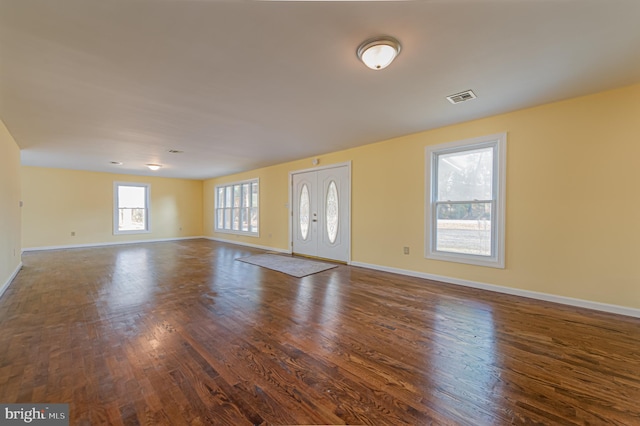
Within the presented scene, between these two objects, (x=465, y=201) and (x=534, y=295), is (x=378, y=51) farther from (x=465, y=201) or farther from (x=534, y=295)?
(x=534, y=295)

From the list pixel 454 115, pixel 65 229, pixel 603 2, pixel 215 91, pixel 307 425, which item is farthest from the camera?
pixel 65 229

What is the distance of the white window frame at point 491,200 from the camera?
3520 mm

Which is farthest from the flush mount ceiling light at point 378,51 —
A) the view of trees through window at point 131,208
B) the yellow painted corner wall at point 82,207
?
the view of trees through window at point 131,208

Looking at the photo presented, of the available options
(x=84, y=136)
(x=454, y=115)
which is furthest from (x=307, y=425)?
(x=84, y=136)

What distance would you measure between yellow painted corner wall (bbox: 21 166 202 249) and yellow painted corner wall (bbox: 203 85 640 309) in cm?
870

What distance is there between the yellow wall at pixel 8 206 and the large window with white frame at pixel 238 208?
485cm

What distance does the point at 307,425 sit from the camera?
1.34m

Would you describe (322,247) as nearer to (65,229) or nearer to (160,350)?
(160,350)

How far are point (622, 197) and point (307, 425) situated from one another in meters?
3.91

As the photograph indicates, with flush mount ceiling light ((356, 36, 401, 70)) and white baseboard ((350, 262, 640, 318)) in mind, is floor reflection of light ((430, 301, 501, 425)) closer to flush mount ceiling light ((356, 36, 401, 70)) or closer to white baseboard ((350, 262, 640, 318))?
white baseboard ((350, 262, 640, 318))

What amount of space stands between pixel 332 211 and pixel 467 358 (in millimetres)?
4090

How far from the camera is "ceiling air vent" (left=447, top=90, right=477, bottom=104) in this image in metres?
2.83

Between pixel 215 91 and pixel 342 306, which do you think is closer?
pixel 215 91

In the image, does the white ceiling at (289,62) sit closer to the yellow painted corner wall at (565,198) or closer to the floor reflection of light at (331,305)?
the yellow painted corner wall at (565,198)
